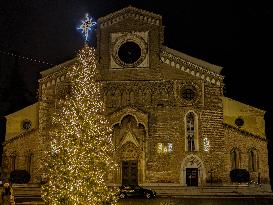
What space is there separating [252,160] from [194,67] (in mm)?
9686

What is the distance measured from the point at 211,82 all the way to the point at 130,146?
9.19 meters

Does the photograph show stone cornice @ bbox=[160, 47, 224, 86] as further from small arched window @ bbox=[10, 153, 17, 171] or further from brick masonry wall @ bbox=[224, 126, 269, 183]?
small arched window @ bbox=[10, 153, 17, 171]

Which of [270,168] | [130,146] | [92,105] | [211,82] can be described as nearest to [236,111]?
[211,82]

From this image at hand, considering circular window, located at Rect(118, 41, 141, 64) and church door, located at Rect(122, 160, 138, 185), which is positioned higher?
circular window, located at Rect(118, 41, 141, 64)

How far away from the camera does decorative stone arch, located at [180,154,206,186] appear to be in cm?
3625

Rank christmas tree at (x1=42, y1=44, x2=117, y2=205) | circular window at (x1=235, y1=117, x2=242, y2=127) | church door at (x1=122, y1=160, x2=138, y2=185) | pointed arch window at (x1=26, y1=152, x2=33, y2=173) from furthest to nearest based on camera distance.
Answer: circular window at (x1=235, y1=117, x2=242, y2=127)
pointed arch window at (x1=26, y1=152, x2=33, y2=173)
church door at (x1=122, y1=160, x2=138, y2=185)
christmas tree at (x1=42, y1=44, x2=117, y2=205)

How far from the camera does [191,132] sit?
37.2 metres

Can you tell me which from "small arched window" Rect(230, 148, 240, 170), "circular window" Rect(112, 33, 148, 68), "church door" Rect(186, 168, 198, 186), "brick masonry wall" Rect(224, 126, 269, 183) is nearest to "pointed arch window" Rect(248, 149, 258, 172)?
"brick masonry wall" Rect(224, 126, 269, 183)

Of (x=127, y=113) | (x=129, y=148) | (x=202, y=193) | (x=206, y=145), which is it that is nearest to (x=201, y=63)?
(x=206, y=145)

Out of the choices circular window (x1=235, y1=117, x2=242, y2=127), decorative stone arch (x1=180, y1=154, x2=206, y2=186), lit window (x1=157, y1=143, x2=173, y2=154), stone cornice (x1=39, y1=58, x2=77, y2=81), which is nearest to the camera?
decorative stone arch (x1=180, y1=154, x2=206, y2=186)

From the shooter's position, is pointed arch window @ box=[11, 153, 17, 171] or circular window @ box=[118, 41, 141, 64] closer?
pointed arch window @ box=[11, 153, 17, 171]

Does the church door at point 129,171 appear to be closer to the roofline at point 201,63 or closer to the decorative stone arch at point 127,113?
the decorative stone arch at point 127,113

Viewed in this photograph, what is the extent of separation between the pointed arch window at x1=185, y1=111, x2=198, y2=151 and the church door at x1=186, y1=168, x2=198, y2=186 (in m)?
1.81

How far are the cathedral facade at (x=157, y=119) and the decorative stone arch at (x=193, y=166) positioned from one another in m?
0.09
